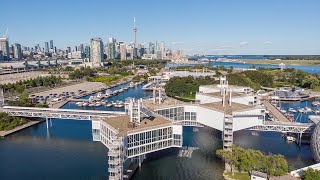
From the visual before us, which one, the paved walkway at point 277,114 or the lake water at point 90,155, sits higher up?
the paved walkway at point 277,114

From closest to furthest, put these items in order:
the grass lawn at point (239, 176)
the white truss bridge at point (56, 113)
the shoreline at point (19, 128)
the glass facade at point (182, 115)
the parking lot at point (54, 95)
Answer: the grass lawn at point (239, 176)
the glass facade at point (182, 115)
the white truss bridge at point (56, 113)
the shoreline at point (19, 128)
the parking lot at point (54, 95)

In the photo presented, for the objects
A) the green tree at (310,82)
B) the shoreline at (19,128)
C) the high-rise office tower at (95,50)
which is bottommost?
the shoreline at (19,128)

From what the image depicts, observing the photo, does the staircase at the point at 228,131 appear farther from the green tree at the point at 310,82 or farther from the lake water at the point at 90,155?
the green tree at the point at 310,82

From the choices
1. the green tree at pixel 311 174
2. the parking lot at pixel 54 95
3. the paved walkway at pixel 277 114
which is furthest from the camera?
the parking lot at pixel 54 95

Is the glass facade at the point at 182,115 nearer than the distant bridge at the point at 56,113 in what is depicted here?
Yes


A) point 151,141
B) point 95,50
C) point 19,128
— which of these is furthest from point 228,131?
point 95,50

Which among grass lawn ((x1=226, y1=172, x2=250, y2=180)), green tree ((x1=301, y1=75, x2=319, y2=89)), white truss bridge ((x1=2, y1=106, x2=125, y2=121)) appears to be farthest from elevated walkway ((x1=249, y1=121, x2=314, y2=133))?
green tree ((x1=301, y1=75, x2=319, y2=89))

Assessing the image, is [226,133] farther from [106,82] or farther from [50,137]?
[106,82]

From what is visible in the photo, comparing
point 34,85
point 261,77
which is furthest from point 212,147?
point 34,85

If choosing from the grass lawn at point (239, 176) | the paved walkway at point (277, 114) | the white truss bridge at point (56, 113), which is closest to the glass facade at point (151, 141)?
the grass lawn at point (239, 176)
